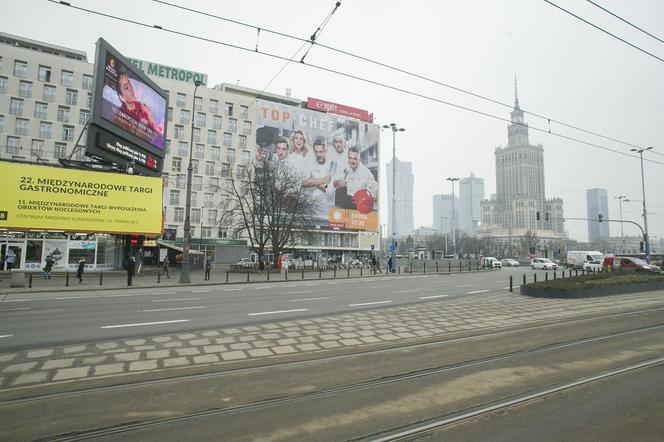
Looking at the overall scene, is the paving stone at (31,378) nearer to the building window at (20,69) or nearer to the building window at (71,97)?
the building window at (71,97)

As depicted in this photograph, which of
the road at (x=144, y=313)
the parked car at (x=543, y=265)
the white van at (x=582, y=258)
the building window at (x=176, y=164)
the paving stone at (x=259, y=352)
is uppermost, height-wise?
the building window at (x=176, y=164)

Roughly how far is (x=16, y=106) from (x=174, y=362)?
233ft

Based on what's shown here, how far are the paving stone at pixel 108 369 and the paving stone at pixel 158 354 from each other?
1.98ft

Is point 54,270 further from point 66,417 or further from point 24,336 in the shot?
point 66,417

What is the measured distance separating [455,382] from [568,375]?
1.96 m

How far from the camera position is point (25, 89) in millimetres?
59375

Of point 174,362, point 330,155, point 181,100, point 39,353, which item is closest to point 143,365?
point 174,362

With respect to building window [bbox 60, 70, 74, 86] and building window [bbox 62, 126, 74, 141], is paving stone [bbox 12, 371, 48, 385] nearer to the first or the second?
building window [bbox 62, 126, 74, 141]

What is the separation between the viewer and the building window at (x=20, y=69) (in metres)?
58.8

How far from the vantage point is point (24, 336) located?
899 cm

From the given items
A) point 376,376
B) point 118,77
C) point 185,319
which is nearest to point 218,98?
point 118,77

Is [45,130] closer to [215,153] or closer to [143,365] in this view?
[215,153]

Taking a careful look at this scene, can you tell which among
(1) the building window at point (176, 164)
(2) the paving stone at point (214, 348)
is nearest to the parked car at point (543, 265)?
(2) the paving stone at point (214, 348)

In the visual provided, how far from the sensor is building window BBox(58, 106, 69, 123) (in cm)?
6144
